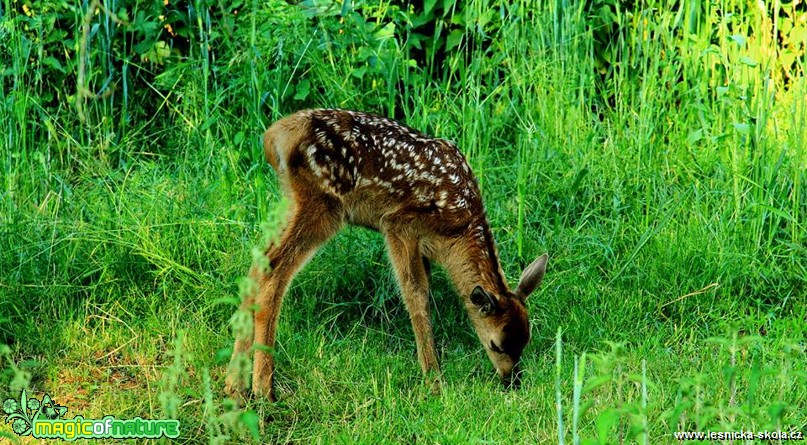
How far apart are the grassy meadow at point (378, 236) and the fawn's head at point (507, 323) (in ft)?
0.39

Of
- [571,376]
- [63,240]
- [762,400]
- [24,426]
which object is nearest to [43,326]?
[63,240]

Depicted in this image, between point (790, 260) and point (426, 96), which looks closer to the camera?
point (790, 260)

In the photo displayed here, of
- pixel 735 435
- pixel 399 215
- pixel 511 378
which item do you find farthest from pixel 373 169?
pixel 735 435

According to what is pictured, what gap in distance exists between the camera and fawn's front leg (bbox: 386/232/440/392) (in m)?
5.61

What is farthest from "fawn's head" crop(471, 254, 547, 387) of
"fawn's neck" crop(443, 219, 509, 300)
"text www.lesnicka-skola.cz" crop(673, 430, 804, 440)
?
"text www.lesnicka-skola.cz" crop(673, 430, 804, 440)

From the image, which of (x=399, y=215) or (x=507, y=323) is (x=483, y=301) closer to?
(x=507, y=323)

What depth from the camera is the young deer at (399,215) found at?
5.51 m

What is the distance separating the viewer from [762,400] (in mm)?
5176

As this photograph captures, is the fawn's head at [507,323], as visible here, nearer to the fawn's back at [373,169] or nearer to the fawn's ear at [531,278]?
the fawn's ear at [531,278]

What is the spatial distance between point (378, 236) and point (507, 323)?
1192 millimetres

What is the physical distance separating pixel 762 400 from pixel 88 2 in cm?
474

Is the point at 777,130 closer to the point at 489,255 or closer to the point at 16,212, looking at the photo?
the point at 489,255

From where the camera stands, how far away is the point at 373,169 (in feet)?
18.6

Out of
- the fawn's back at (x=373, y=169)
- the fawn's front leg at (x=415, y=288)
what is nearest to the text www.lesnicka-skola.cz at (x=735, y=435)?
the fawn's front leg at (x=415, y=288)
